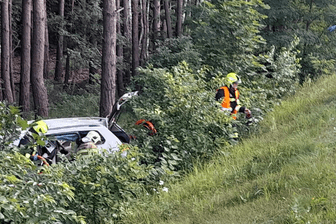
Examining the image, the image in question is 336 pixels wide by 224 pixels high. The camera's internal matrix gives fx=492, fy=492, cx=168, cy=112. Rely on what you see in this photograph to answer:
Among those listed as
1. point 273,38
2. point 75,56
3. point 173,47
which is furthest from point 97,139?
point 75,56

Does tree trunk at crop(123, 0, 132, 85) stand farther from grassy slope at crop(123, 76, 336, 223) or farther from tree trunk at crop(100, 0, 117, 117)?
grassy slope at crop(123, 76, 336, 223)

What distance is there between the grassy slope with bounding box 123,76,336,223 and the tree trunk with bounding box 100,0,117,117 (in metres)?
6.06

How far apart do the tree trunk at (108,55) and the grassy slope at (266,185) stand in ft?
19.9

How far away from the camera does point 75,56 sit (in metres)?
27.4

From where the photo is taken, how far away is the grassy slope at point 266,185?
19.0 ft

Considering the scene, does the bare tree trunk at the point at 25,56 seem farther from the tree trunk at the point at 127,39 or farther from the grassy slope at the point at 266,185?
the grassy slope at the point at 266,185

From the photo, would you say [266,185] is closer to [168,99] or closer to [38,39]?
[168,99]

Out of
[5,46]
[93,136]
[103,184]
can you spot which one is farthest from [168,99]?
[5,46]

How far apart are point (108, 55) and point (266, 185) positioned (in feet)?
29.1

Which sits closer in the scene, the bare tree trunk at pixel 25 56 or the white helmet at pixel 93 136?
the white helmet at pixel 93 136

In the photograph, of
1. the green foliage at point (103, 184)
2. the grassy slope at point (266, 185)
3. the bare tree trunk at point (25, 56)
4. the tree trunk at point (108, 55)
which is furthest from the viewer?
the bare tree trunk at point (25, 56)

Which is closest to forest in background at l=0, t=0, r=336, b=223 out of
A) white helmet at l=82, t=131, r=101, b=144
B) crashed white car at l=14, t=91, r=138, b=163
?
crashed white car at l=14, t=91, r=138, b=163

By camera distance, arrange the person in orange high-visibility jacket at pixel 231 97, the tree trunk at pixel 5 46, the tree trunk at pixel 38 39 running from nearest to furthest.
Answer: the person in orange high-visibility jacket at pixel 231 97, the tree trunk at pixel 38 39, the tree trunk at pixel 5 46

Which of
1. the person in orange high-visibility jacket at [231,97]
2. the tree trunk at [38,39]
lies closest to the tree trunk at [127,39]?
the tree trunk at [38,39]
